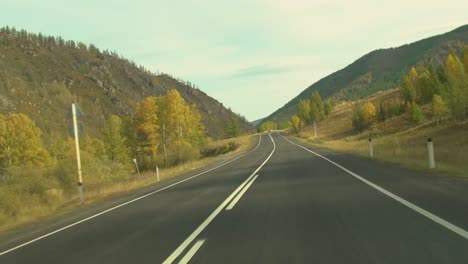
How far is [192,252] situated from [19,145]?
67.9 metres

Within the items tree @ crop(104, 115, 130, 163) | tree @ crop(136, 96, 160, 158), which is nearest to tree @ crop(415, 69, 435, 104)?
tree @ crop(136, 96, 160, 158)

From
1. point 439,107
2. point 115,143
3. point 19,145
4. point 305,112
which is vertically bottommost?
point 115,143

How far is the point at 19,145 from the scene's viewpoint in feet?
225

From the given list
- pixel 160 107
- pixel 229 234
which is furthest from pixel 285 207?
pixel 160 107

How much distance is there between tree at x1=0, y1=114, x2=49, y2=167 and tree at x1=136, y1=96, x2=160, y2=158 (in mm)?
13726

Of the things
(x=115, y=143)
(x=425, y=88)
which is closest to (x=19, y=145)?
(x=115, y=143)

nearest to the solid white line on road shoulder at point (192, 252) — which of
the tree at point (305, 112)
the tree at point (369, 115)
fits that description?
the tree at point (369, 115)

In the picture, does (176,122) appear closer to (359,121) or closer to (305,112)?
(359,121)

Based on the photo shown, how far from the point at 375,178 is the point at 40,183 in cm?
2155

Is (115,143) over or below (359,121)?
over

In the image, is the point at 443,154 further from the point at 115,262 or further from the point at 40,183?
the point at 40,183

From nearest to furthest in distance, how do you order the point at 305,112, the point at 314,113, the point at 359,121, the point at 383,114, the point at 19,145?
1. the point at 19,145
2. the point at 359,121
3. the point at 383,114
4. the point at 314,113
5. the point at 305,112

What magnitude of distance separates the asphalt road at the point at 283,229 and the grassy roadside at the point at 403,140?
16.6 feet

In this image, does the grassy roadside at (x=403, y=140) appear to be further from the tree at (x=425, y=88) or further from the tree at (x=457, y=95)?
the tree at (x=425, y=88)
